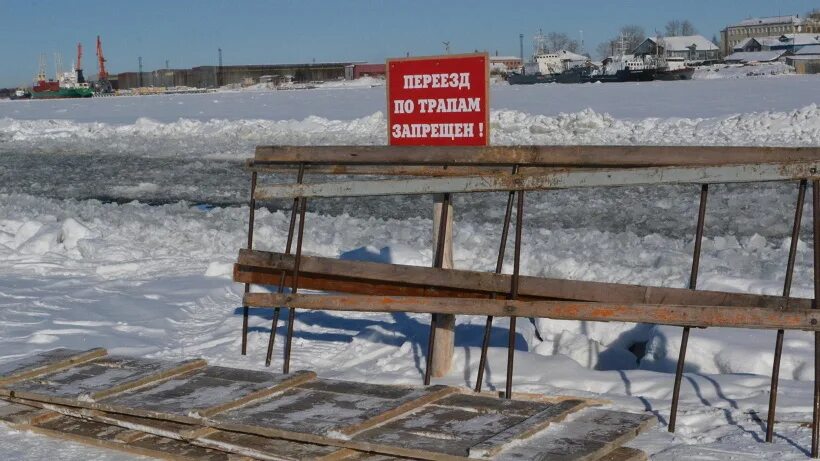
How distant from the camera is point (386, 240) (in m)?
10.1

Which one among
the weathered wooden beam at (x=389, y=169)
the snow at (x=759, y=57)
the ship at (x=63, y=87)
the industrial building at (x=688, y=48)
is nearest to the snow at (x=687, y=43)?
the industrial building at (x=688, y=48)

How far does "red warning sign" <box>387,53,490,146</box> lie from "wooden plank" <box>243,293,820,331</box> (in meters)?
0.91

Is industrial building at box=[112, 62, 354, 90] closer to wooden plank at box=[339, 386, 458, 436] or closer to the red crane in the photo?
the red crane

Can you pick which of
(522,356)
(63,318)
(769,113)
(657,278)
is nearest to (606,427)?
(522,356)

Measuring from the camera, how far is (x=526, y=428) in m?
4.11

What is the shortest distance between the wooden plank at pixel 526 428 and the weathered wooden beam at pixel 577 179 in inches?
39.6

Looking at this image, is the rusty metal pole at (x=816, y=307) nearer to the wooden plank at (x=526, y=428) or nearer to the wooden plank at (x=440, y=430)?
the wooden plank at (x=526, y=428)

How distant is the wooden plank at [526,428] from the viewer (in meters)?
3.83

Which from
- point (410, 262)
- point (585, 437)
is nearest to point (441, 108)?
point (585, 437)

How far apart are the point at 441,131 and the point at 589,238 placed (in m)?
4.61

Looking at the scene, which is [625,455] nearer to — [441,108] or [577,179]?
[577,179]

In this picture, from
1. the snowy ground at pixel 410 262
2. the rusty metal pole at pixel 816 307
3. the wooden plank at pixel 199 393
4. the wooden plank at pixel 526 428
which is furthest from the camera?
the snowy ground at pixel 410 262

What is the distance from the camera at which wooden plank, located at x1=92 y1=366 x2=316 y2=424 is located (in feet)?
15.0

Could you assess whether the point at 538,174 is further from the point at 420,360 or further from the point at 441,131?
the point at 420,360
